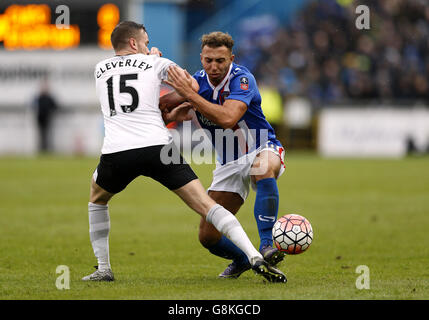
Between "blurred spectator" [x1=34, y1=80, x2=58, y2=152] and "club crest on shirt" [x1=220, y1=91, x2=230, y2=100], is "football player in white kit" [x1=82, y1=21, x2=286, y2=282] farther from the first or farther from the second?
"blurred spectator" [x1=34, y1=80, x2=58, y2=152]

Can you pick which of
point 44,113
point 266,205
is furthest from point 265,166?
point 44,113

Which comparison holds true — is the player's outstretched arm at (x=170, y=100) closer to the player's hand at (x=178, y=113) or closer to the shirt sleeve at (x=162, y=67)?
the player's hand at (x=178, y=113)

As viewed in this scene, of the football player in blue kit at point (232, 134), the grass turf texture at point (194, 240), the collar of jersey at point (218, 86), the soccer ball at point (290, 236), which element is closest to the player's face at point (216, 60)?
the football player in blue kit at point (232, 134)

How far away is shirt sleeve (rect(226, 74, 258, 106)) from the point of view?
20.9 feet

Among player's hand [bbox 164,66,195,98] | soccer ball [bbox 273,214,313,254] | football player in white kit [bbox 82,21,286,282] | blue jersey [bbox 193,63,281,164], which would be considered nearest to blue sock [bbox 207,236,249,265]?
soccer ball [bbox 273,214,313,254]

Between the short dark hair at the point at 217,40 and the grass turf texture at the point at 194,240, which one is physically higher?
the short dark hair at the point at 217,40

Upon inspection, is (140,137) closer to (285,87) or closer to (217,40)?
(217,40)

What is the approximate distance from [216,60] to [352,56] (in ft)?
72.1

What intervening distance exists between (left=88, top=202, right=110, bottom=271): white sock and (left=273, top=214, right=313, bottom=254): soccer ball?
142 cm

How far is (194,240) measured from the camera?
31.4ft

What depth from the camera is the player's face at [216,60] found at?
21.2ft

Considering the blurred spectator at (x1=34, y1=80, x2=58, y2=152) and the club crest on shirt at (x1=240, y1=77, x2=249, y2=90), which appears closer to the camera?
the club crest on shirt at (x1=240, y1=77, x2=249, y2=90)

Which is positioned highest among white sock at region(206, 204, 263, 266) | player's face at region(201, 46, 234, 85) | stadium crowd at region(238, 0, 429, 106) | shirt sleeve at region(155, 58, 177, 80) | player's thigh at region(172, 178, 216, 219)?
stadium crowd at region(238, 0, 429, 106)

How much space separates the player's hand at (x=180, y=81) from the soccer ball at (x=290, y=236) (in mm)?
1387
